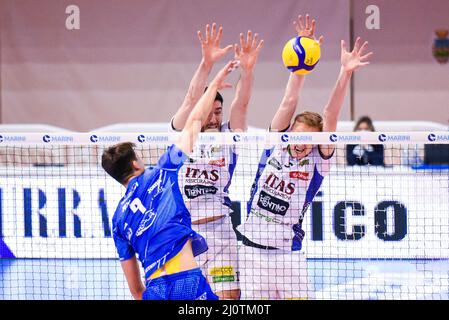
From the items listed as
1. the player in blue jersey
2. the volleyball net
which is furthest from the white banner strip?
the volleyball net

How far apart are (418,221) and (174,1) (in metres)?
8.01

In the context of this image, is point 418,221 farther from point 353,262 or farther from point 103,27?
point 103,27

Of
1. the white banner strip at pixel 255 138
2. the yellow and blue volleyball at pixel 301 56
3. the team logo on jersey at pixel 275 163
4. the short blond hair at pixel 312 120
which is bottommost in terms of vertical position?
the team logo on jersey at pixel 275 163

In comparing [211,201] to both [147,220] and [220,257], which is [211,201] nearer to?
[220,257]

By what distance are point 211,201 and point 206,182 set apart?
183 mm

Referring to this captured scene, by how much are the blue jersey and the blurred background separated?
10.0 metres

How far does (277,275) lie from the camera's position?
648cm

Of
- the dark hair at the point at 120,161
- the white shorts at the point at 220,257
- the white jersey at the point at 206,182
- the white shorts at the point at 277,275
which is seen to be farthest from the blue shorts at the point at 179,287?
the white jersey at the point at 206,182

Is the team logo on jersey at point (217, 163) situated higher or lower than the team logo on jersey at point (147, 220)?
higher

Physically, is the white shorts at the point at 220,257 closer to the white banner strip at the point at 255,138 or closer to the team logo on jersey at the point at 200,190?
the team logo on jersey at the point at 200,190

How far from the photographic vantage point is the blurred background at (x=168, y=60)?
1566 cm

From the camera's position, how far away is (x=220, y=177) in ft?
22.7

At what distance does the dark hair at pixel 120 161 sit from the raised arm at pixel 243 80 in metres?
1.37

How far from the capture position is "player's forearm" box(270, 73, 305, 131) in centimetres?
654
